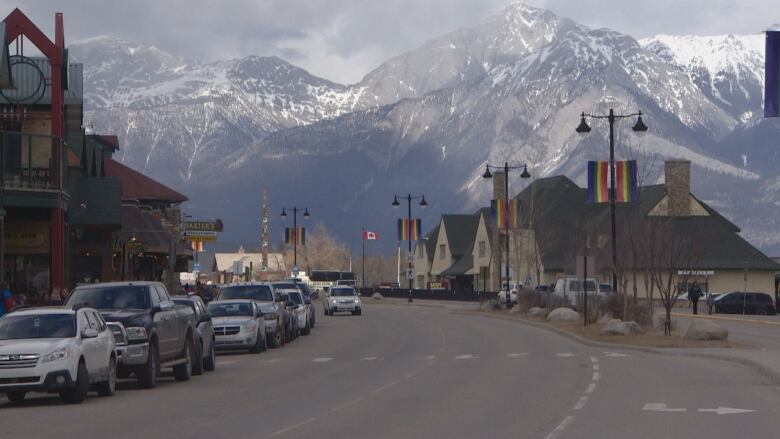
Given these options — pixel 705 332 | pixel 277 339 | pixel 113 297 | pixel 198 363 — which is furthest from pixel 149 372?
pixel 705 332

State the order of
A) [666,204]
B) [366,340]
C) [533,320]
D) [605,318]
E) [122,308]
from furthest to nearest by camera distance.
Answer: [666,204] → [533,320] → [605,318] → [366,340] → [122,308]

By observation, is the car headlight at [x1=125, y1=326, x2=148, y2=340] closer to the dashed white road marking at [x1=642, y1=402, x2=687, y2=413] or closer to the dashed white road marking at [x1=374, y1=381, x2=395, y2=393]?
the dashed white road marking at [x1=374, y1=381, x2=395, y2=393]

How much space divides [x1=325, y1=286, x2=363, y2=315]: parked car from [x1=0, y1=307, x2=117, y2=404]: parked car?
49.2 m

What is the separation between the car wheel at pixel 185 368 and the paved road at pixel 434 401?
13.1 inches

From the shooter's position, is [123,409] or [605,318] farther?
[605,318]

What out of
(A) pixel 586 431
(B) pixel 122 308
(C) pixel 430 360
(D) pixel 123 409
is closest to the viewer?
(A) pixel 586 431

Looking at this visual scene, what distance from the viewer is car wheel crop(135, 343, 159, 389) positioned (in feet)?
83.7

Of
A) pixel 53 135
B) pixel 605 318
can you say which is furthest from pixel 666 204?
pixel 53 135

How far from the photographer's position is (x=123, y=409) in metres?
21.4

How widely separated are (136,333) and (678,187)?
7102 centimetres

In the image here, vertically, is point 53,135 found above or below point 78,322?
above

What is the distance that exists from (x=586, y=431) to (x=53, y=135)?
27.4 metres

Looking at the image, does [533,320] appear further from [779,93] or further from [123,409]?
[123,409]

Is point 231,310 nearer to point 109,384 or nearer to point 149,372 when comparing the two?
point 149,372
